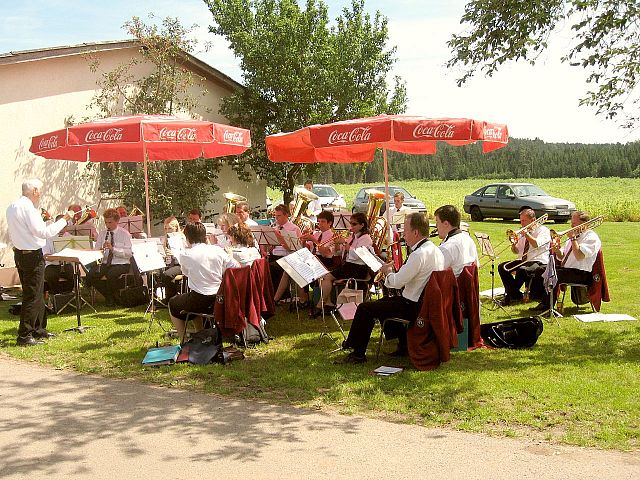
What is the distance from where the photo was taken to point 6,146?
1355 centimetres

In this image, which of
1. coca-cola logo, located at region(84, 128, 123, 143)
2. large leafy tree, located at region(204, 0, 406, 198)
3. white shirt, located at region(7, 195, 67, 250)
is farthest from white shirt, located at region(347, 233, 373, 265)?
large leafy tree, located at region(204, 0, 406, 198)

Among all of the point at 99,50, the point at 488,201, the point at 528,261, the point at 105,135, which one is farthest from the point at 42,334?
the point at 488,201

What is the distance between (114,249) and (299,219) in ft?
10.1

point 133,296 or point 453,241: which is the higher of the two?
point 453,241

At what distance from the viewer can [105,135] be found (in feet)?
33.0

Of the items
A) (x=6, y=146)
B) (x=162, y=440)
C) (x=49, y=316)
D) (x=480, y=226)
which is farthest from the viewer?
(x=480, y=226)

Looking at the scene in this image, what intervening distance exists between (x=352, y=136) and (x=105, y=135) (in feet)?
12.1

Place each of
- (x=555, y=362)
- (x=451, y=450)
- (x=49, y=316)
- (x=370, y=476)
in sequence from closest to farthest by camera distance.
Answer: (x=370, y=476) → (x=451, y=450) → (x=555, y=362) → (x=49, y=316)

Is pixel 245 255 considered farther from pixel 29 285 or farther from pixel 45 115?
pixel 45 115

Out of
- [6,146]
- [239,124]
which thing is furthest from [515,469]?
[239,124]

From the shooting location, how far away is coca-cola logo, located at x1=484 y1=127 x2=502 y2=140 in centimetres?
937

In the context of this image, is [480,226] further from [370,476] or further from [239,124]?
[370,476]

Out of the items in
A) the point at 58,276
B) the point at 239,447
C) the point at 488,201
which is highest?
the point at 488,201

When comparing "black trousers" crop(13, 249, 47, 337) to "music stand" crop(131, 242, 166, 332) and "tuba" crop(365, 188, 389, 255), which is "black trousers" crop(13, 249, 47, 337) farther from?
"tuba" crop(365, 188, 389, 255)
